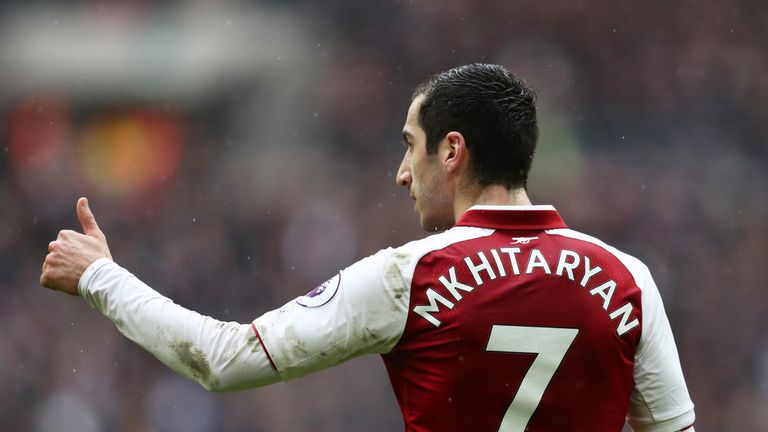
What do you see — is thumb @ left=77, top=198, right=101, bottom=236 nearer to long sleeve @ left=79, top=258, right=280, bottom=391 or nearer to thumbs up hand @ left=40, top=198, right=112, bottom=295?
thumbs up hand @ left=40, top=198, right=112, bottom=295

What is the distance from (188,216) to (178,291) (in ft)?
2.70

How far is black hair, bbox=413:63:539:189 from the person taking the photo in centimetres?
218

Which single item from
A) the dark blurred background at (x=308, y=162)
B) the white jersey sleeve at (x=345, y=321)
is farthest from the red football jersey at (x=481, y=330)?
the dark blurred background at (x=308, y=162)

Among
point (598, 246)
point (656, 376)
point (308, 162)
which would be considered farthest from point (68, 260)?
point (308, 162)

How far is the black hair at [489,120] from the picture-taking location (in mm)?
2184

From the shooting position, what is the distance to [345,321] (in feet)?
6.51

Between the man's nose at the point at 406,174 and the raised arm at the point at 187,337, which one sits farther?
the man's nose at the point at 406,174

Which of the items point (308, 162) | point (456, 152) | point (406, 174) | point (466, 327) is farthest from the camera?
point (308, 162)

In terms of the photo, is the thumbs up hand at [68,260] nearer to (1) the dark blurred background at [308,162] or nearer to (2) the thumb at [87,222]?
(2) the thumb at [87,222]

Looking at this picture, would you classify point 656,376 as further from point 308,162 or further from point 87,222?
point 308,162

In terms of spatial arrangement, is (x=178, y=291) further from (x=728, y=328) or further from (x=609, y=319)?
(x=609, y=319)

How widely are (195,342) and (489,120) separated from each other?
723 millimetres

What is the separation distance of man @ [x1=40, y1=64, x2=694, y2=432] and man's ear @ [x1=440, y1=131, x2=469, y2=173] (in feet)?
0.37

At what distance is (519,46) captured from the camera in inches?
373
